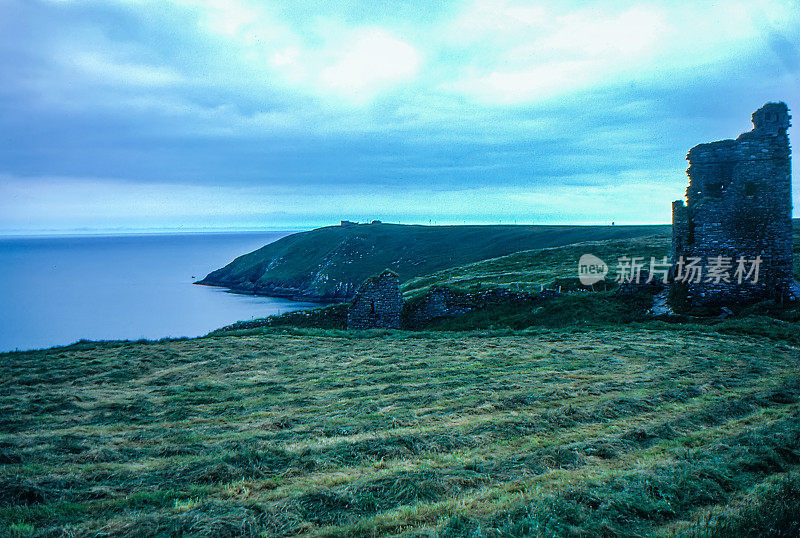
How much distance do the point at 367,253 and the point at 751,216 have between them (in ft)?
303

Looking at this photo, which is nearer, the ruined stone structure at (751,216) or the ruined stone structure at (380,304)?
the ruined stone structure at (751,216)

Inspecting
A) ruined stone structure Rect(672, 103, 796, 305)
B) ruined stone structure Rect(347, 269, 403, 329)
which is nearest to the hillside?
ruined stone structure Rect(347, 269, 403, 329)

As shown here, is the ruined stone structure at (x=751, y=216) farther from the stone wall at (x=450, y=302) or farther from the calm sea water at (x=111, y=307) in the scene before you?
the calm sea water at (x=111, y=307)

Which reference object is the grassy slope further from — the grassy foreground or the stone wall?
the grassy foreground

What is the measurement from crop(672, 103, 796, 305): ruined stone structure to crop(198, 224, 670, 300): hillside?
57.2m

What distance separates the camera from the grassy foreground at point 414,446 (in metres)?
5.30

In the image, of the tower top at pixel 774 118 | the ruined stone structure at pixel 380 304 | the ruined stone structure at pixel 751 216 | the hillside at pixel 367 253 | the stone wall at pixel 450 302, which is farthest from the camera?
the hillside at pixel 367 253

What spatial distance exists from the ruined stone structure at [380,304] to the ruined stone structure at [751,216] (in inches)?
578

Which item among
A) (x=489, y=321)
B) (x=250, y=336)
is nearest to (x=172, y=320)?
(x=250, y=336)

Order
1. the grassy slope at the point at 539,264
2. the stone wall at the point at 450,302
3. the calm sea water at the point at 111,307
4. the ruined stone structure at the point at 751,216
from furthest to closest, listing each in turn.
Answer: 1. the calm sea water at the point at 111,307
2. the grassy slope at the point at 539,264
3. the stone wall at the point at 450,302
4. the ruined stone structure at the point at 751,216

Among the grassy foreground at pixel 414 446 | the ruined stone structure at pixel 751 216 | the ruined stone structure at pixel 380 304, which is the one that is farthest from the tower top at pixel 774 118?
the ruined stone structure at pixel 380 304

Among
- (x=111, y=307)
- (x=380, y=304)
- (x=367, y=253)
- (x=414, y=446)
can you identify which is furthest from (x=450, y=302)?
(x=367, y=253)

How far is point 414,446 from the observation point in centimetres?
767

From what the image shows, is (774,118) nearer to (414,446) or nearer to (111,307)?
(414,446)
